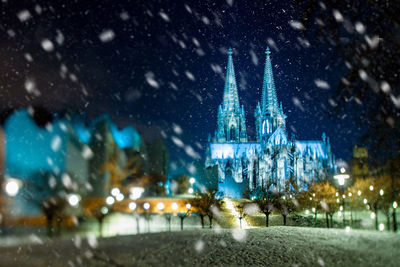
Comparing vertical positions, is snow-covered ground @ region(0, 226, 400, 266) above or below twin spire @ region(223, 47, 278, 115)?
below

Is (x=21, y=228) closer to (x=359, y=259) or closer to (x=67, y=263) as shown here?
(x=67, y=263)

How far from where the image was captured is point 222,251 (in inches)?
372

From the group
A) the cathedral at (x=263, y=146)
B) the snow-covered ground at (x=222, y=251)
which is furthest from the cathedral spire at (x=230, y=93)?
the snow-covered ground at (x=222, y=251)

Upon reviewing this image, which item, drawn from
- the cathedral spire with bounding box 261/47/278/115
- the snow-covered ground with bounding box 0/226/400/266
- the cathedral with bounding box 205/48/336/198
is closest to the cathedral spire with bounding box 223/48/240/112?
the cathedral with bounding box 205/48/336/198

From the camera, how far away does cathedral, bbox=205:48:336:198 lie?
79.6 metres

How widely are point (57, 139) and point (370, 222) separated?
2343 cm

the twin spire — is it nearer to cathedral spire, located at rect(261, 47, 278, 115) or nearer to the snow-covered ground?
cathedral spire, located at rect(261, 47, 278, 115)

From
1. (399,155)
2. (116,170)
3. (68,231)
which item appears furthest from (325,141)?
(399,155)

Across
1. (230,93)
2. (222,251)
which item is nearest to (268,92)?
(230,93)

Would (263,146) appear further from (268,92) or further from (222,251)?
(222,251)

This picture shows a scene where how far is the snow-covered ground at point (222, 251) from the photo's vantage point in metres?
8.27

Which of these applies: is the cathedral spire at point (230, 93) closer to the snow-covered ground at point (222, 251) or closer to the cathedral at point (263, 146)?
the cathedral at point (263, 146)

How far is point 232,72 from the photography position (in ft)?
294

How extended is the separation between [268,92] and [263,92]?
1.56 meters
